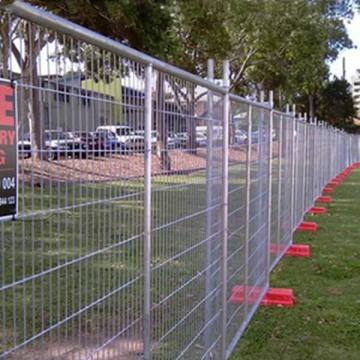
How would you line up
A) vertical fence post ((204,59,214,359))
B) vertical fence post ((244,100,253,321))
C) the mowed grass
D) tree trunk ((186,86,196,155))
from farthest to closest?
vertical fence post ((244,100,253,321))
the mowed grass
vertical fence post ((204,59,214,359))
tree trunk ((186,86,196,155))

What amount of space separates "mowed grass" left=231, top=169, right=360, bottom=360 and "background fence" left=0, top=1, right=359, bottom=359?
46 cm

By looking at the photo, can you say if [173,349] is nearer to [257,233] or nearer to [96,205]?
[96,205]

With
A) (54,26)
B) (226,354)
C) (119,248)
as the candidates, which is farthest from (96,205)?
(226,354)

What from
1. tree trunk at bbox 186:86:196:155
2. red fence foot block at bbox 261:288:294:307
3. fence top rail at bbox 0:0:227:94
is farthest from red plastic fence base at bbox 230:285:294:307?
fence top rail at bbox 0:0:227:94

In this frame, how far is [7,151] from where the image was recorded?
1.77 metres

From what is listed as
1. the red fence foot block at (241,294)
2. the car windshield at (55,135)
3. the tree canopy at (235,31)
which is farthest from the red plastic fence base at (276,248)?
the tree canopy at (235,31)

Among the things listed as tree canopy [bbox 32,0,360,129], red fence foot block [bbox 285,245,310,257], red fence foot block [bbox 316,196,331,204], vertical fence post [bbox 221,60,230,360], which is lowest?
red fence foot block [bbox 285,245,310,257]

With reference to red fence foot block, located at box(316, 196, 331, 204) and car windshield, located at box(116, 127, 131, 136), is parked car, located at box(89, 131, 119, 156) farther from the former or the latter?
red fence foot block, located at box(316, 196, 331, 204)

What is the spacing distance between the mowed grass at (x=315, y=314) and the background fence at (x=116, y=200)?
46 centimetres

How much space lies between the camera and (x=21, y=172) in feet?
6.15

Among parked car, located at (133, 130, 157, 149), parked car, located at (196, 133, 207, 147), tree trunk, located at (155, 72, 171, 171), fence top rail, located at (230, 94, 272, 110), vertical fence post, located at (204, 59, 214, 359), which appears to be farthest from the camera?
fence top rail, located at (230, 94, 272, 110)

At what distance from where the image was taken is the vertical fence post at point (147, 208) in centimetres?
278

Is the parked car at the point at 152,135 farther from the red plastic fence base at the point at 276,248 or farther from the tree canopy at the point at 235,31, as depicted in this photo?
the tree canopy at the point at 235,31

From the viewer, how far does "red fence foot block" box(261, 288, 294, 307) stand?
6359mm
